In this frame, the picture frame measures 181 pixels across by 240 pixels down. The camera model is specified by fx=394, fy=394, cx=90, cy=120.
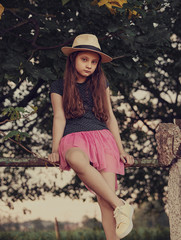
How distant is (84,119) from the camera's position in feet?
11.6

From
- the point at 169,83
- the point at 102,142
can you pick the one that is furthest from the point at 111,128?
the point at 169,83

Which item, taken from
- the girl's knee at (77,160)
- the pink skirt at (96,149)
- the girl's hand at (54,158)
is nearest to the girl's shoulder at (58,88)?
the pink skirt at (96,149)

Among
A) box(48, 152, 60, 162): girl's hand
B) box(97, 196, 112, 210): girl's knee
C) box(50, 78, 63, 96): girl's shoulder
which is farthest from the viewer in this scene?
box(50, 78, 63, 96): girl's shoulder

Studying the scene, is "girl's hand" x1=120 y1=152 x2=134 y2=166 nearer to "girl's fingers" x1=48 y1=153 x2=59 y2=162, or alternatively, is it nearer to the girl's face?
"girl's fingers" x1=48 y1=153 x2=59 y2=162

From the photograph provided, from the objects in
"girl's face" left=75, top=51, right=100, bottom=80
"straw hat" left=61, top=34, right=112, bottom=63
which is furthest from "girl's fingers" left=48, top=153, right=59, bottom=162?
"straw hat" left=61, top=34, right=112, bottom=63

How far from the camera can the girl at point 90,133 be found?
309cm

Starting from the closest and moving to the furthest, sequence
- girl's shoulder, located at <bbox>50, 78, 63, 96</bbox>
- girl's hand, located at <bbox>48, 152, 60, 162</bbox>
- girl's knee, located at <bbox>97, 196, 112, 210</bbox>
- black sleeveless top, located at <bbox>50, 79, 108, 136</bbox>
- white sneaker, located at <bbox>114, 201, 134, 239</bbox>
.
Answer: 1. white sneaker, located at <bbox>114, 201, 134, 239</bbox>
2. girl's knee, located at <bbox>97, 196, 112, 210</bbox>
3. girl's hand, located at <bbox>48, 152, 60, 162</bbox>
4. black sleeveless top, located at <bbox>50, 79, 108, 136</bbox>
5. girl's shoulder, located at <bbox>50, 78, 63, 96</bbox>

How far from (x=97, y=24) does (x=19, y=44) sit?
1.01m

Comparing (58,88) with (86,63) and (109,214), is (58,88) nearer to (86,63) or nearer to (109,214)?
(86,63)

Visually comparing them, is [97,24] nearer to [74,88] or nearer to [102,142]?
[74,88]

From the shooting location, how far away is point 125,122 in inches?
314

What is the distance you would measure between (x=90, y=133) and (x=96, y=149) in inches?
6.7

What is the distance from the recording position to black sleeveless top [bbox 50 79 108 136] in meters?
3.48

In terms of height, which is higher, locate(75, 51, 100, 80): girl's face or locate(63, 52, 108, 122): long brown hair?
locate(75, 51, 100, 80): girl's face
